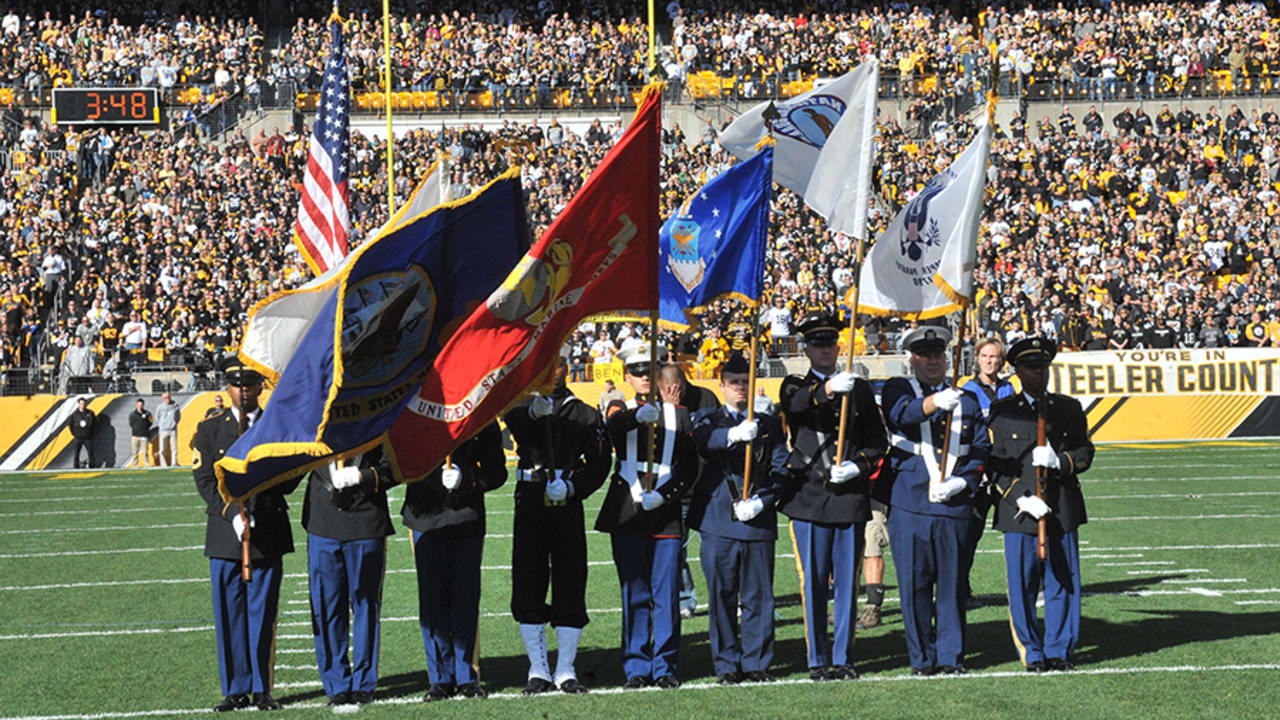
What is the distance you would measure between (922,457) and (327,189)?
6574mm

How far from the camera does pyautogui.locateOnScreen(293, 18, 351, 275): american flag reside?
1291cm

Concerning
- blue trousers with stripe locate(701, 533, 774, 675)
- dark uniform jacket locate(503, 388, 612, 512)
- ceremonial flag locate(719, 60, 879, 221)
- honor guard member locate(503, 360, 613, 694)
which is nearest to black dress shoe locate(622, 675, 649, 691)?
honor guard member locate(503, 360, 613, 694)

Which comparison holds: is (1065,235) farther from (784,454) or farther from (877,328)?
(784,454)

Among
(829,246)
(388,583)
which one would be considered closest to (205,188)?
(829,246)

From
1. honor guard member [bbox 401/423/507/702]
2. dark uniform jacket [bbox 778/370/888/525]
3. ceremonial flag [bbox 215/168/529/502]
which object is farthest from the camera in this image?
dark uniform jacket [bbox 778/370/888/525]

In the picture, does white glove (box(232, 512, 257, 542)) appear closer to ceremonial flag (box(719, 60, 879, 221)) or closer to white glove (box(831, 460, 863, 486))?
white glove (box(831, 460, 863, 486))

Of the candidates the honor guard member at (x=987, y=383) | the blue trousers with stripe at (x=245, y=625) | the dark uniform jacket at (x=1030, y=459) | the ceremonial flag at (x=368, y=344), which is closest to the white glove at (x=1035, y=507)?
the dark uniform jacket at (x=1030, y=459)

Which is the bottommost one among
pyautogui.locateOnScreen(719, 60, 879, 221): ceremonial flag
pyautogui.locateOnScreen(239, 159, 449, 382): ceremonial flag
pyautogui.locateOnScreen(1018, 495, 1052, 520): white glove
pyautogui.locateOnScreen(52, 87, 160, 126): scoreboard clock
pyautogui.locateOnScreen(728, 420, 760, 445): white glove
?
pyautogui.locateOnScreen(1018, 495, 1052, 520): white glove

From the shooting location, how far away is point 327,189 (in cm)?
1292

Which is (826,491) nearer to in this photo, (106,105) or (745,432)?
(745,432)

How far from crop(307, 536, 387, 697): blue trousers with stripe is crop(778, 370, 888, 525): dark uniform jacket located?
2337mm

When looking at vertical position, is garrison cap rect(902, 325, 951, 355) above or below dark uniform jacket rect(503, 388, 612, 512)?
above

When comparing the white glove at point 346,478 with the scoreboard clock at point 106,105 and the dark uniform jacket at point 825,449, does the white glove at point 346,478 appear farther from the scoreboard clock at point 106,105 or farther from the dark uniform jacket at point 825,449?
the scoreboard clock at point 106,105

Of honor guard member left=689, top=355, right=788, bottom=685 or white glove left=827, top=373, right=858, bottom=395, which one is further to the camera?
honor guard member left=689, top=355, right=788, bottom=685
